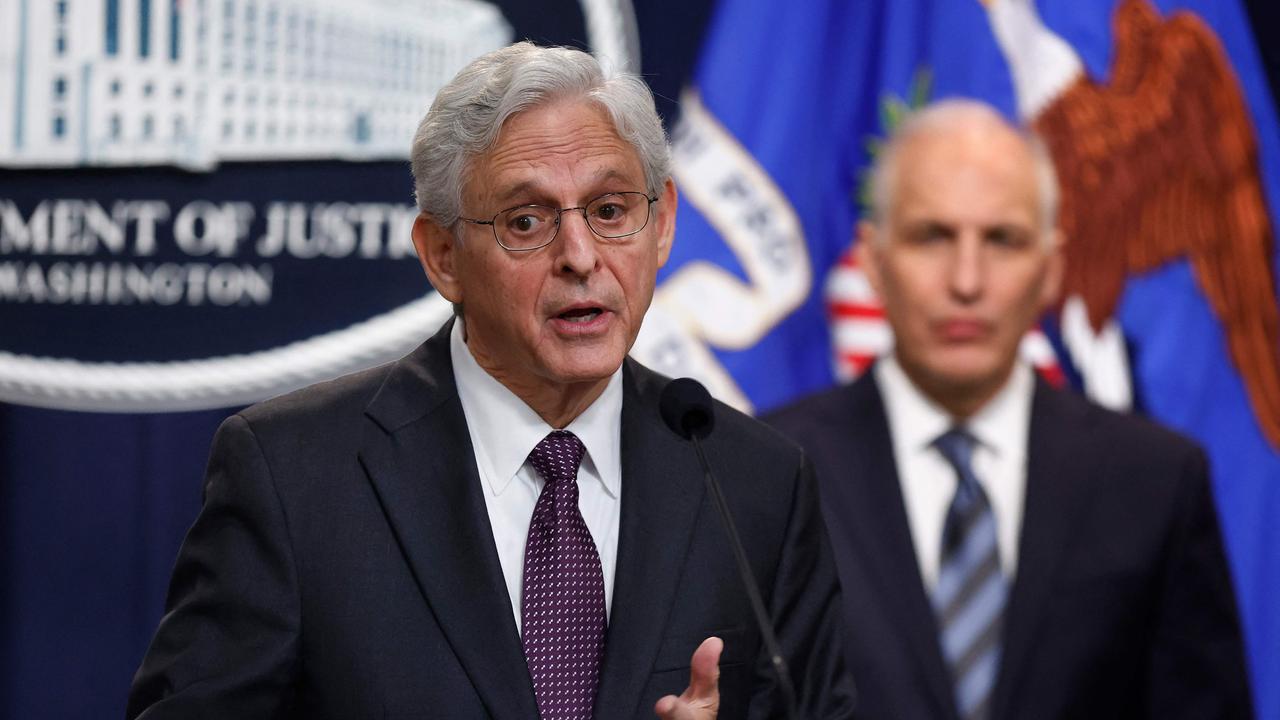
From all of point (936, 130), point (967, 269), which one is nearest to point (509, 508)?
point (967, 269)

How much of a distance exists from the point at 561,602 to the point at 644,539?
125 mm

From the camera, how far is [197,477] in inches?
112

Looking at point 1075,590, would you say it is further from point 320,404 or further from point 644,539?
point 320,404

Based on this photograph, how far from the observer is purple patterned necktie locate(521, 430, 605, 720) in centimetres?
152

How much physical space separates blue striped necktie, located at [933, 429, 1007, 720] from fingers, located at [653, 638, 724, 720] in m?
1.32

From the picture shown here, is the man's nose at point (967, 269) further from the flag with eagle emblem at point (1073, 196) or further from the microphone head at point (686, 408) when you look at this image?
the microphone head at point (686, 408)

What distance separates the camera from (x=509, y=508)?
5.33ft

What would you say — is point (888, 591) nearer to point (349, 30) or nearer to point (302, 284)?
point (302, 284)

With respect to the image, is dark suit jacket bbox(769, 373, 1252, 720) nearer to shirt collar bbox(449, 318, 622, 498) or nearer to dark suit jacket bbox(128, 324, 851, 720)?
dark suit jacket bbox(128, 324, 851, 720)

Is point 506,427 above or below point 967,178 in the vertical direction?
below

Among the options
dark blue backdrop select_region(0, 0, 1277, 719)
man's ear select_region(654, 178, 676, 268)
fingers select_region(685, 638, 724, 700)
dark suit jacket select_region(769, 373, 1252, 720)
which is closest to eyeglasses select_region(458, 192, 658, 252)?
man's ear select_region(654, 178, 676, 268)

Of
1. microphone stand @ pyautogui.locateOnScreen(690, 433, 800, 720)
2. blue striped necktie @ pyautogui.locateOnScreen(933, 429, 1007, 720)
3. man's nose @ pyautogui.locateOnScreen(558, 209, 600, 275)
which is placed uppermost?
man's nose @ pyautogui.locateOnScreen(558, 209, 600, 275)

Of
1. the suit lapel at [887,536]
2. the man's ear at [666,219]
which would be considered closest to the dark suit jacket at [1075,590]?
the suit lapel at [887,536]

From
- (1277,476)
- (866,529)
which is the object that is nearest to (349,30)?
(866,529)
